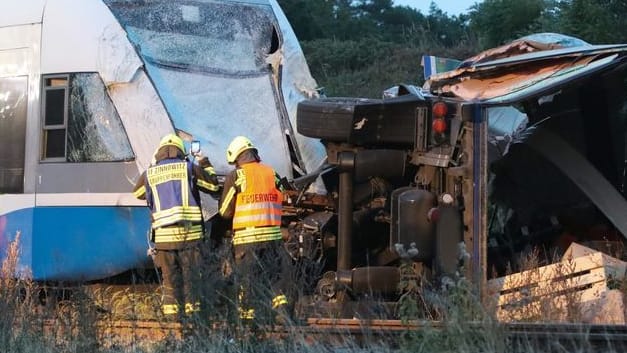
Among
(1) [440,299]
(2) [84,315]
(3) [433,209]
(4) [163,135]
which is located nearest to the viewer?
(1) [440,299]

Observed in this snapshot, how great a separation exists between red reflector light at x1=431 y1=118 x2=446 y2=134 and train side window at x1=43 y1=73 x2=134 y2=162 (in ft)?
8.87

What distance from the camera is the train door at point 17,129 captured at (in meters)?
8.57

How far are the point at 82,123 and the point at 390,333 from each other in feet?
13.1

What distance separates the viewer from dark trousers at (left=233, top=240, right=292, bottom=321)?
5.79 meters

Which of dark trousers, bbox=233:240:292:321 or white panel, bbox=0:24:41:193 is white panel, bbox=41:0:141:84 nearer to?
white panel, bbox=0:24:41:193

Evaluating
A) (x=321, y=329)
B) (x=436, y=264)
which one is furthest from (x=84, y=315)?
(x=436, y=264)

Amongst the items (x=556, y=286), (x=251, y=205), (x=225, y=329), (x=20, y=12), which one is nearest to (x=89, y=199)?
(x=251, y=205)

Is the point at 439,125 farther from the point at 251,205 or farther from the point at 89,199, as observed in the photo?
the point at 89,199

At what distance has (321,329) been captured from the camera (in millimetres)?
5754

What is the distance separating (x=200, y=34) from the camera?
352 inches

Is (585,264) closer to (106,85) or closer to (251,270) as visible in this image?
(251,270)

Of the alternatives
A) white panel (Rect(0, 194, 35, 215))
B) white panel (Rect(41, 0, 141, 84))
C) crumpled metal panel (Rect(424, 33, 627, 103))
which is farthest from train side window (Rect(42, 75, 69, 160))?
crumpled metal panel (Rect(424, 33, 627, 103))

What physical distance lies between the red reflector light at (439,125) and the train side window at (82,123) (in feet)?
8.87

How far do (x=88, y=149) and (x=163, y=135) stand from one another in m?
0.76
